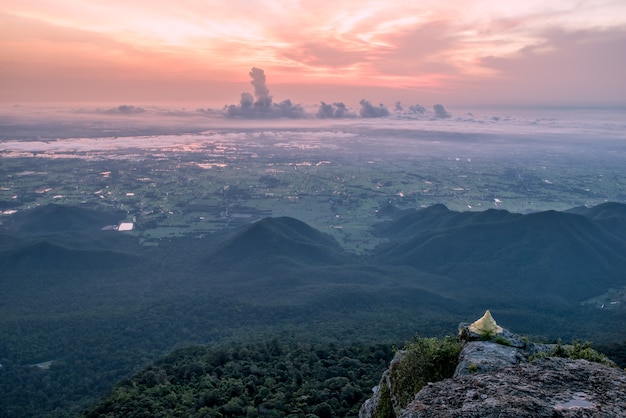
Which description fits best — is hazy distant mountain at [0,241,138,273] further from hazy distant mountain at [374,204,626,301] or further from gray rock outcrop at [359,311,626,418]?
gray rock outcrop at [359,311,626,418]

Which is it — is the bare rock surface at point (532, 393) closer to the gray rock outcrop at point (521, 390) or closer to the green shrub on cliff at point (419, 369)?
the gray rock outcrop at point (521, 390)

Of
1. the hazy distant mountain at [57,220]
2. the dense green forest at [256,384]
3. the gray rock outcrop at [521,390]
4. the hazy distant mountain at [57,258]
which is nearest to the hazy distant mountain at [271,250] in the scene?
the hazy distant mountain at [57,258]

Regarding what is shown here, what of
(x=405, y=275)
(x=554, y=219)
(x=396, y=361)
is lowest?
(x=405, y=275)

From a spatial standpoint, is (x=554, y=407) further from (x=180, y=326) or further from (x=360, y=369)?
(x=180, y=326)

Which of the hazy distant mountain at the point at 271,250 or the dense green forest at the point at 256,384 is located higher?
the dense green forest at the point at 256,384

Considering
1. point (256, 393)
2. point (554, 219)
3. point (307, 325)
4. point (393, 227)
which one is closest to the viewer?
point (256, 393)

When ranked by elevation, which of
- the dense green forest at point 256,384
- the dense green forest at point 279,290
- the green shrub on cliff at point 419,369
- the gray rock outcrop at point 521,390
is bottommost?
the dense green forest at point 279,290

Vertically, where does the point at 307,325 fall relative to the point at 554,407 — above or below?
below

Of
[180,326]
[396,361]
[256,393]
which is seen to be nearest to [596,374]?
[396,361]
